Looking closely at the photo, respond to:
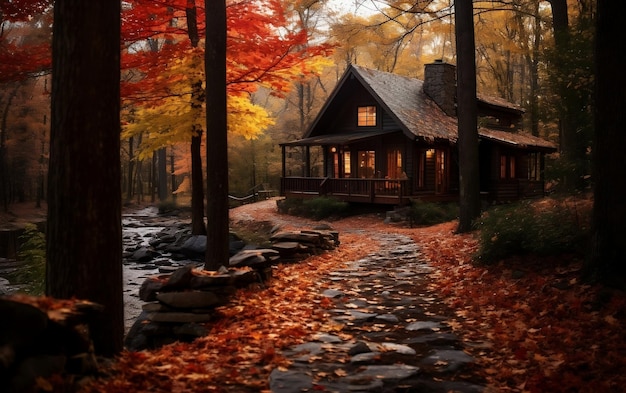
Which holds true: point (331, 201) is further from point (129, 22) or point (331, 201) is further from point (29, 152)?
point (29, 152)

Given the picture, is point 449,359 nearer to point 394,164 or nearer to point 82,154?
point 82,154

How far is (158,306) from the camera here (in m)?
6.22

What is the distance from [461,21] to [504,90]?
2773 cm

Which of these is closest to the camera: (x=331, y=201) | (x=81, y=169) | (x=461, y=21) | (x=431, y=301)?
(x=81, y=169)

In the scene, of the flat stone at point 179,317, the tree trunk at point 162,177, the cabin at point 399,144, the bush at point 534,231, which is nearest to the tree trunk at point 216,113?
the flat stone at point 179,317

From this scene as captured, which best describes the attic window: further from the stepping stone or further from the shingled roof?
the stepping stone

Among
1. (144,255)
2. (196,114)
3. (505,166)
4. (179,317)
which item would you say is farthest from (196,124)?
(505,166)

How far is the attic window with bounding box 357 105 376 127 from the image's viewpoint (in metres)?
27.0

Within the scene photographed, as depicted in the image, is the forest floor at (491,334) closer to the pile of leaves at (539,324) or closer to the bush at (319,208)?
the pile of leaves at (539,324)

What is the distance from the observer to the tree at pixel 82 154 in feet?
13.2

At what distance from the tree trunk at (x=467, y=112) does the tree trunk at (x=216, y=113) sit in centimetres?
800

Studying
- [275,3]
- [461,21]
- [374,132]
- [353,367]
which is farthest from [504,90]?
[353,367]

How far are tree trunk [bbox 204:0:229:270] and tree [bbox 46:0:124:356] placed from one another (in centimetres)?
400

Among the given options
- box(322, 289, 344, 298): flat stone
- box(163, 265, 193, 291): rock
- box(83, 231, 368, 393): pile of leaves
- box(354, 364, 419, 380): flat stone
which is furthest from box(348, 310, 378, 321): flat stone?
box(163, 265, 193, 291): rock
